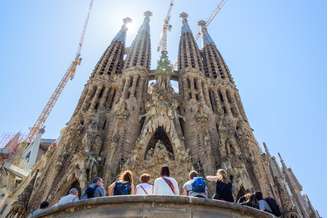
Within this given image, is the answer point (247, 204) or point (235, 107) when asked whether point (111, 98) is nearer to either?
point (235, 107)

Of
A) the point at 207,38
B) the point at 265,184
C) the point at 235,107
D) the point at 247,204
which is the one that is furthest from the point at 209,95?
the point at 247,204

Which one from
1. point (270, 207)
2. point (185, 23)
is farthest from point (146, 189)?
point (185, 23)

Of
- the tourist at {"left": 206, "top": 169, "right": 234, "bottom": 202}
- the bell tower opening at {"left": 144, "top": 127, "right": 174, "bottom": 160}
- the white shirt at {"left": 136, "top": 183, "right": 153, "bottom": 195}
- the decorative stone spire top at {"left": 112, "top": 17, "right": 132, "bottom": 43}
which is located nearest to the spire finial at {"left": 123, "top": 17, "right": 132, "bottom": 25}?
the decorative stone spire top at {"left": 112, "top": 17, "right": 132, "bottom": 43}

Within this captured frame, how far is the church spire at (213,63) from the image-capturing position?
25516 mm

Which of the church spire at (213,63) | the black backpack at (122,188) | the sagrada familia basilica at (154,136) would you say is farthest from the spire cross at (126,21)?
the black backpack at (122,188)

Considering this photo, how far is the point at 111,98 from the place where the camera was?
73.8ft

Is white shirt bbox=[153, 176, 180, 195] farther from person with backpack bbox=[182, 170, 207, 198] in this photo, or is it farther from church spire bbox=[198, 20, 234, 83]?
church spire bbox=[198, 20, 234, 83]

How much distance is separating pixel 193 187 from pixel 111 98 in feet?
56.5

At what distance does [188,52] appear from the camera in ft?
89.6

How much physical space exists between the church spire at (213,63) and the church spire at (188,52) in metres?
0.86

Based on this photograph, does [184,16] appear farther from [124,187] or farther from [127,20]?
[124,187]

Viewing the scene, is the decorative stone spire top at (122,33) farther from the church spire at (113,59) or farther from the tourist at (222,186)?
the tourist at (222,186)

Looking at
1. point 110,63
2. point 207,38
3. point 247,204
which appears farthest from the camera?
point 207,38

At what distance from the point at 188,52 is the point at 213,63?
2432 millimetres
